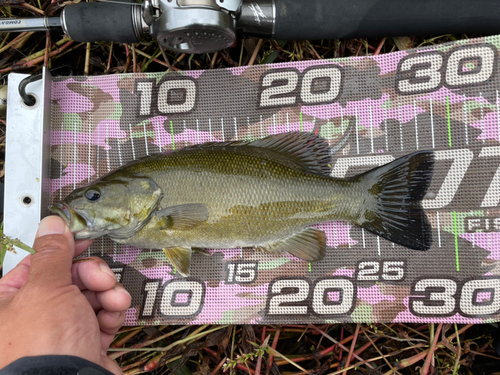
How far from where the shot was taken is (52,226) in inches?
74.7

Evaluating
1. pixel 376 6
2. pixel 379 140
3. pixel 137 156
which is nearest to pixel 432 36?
pixel 376 6

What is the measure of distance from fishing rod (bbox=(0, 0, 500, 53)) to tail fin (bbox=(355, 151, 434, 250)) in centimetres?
91

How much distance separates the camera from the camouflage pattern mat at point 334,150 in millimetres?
2311

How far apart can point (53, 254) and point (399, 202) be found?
199 centimetres

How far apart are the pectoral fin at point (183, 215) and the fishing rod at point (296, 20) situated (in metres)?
1.03

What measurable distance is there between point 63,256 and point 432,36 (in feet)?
9.22

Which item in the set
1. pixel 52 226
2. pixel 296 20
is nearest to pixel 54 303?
pixel 52 226

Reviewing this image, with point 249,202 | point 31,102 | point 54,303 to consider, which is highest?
point 31,102

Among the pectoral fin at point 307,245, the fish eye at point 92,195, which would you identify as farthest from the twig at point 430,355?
the fish eye at point 92,195

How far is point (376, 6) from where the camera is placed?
221 cm

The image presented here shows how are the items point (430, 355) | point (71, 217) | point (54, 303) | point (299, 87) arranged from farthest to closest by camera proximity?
1. point (299, 87)
2. point (430, 355)
3. point (71, 217)
4. point (54, 303)

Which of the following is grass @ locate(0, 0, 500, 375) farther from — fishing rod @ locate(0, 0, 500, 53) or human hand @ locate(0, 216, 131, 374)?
human hand @ locate(0, 216, 131, 374)

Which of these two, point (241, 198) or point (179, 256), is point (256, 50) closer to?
point (241, 198)

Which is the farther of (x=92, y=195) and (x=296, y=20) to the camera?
(x=296, y=20)
